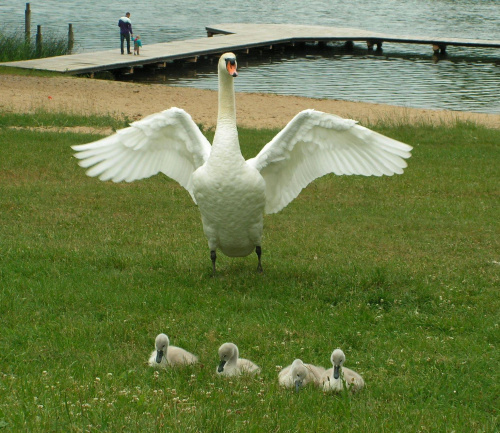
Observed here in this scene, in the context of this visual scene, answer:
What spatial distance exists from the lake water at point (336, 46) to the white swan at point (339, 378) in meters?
21.8

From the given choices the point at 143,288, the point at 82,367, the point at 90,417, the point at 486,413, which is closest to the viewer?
the point at 90,417

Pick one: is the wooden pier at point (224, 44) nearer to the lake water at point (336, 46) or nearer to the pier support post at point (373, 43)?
the pier support post at point (373, 43)

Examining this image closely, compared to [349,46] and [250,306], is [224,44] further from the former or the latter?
[250,306]

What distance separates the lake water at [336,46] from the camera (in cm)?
2991

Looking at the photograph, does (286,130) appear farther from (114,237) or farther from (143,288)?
(114,237)

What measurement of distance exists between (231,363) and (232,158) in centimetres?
265

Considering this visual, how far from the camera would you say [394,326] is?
6.72 m

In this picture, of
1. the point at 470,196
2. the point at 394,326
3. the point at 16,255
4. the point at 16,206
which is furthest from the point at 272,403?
the point at 470,196

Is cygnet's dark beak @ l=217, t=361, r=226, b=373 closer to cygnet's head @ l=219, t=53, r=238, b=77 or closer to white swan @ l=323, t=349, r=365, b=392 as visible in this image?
white swan @ l=323, t=349, r=365, b=392

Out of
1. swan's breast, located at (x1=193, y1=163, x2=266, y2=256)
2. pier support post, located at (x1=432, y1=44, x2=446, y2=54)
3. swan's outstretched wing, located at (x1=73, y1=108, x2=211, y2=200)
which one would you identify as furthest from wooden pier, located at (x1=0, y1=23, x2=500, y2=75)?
swan's breast, located at (x1=193, y1=163, x2=266, y2=256)

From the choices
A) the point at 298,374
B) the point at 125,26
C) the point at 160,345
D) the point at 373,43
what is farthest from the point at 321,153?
the point at 373,43

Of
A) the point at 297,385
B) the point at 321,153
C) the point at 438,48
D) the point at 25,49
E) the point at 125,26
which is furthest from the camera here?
the point at 438,48

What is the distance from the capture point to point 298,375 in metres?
5.07

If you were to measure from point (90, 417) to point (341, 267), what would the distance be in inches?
196
